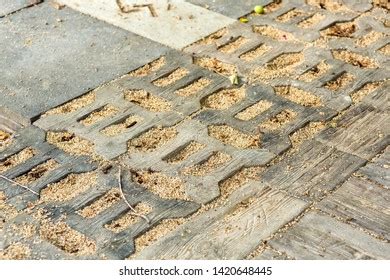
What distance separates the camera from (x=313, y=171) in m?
3.35

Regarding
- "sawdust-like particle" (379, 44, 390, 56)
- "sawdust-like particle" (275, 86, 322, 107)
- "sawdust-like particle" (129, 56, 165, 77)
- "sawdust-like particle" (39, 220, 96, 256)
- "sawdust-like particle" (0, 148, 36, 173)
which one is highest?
"sawdust-like particle" (0, 148, 36, 173)

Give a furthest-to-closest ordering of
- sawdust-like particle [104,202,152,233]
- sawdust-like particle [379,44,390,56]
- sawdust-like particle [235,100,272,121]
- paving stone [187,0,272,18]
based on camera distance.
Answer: paving stone [187,0,272,18]
sawdust-like particle [379,44,390,56]
sawdust-like particle [235,100,272,121]
sawdust-like particle [104,202,152,233]

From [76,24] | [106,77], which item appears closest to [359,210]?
[106,77]

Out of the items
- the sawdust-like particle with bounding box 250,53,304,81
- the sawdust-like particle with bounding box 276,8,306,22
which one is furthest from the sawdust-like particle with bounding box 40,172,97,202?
the sawdust-like particle with bounding box 276,8,306,22

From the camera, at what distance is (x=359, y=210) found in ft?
10.2

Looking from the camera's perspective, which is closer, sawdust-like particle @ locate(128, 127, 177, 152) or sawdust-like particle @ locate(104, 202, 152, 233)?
sawdust-like particle @ locate(104, 202, 152, 233)

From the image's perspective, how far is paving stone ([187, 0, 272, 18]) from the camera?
196 inches

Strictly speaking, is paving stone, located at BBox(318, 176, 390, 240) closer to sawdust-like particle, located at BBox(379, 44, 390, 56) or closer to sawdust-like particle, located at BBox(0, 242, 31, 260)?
sawdust-like particle, located at BBox(0, 242, 31, 260)

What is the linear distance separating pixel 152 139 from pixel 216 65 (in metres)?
0.94

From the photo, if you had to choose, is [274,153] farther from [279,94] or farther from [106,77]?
[106,77]

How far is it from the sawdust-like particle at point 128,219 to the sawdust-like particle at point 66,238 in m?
0.13

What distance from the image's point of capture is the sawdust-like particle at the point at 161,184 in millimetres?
3209

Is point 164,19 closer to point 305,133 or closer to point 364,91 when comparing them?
point 364,91

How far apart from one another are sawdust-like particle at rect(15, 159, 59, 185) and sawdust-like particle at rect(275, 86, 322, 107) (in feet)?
4.65
